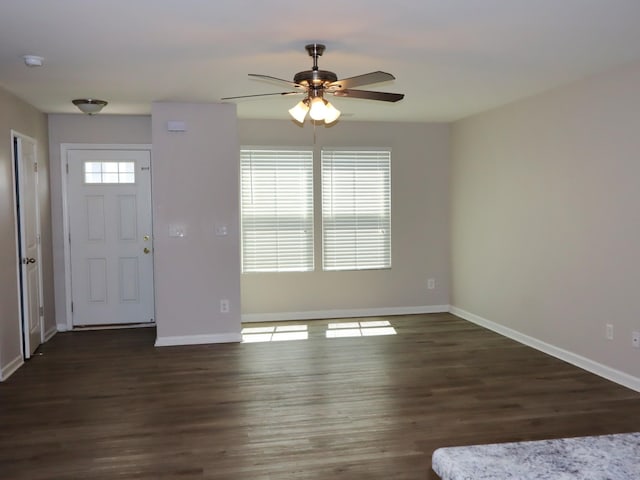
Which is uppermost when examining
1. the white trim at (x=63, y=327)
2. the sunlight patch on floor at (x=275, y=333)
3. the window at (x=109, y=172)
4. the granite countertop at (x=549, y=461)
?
the window at (x=109, y=172)

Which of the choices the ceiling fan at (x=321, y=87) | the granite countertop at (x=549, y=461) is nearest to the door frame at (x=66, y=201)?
the ceiling fan at (x=321, y=87)

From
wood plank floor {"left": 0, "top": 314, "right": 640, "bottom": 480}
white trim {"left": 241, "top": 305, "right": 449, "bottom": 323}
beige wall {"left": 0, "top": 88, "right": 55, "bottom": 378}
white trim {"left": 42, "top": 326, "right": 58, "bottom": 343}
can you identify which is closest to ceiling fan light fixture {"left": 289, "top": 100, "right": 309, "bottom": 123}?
wood plank floor {"left": 0, "top": 314, "right": 640, "bottom": 480}

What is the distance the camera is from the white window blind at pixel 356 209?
6527 millimetres

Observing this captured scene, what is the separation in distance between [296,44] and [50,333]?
437 centimetres

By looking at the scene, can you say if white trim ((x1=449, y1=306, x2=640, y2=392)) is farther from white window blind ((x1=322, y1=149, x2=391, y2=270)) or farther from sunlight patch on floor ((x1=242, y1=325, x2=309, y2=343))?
sunlight patch on floor ((x1=242, y1=325, x2=309, y2=343))

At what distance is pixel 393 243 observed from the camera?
6703 millimetres

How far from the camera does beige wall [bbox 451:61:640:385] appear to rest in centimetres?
402

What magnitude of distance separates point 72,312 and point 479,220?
481cm

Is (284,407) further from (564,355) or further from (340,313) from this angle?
(340,313)

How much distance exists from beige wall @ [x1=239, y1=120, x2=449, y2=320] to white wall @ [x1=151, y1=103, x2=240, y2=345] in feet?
3.20

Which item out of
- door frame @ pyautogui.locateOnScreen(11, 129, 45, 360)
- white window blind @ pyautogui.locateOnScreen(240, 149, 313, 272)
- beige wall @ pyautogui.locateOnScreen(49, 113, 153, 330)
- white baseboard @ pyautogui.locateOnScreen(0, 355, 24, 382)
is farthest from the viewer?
white window blind @ pyautogui.locateOnScreen(240, 149, 313, 272)

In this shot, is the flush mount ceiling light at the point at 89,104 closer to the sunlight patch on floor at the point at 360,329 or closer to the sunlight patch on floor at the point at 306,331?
the sunlight patch on floor at the point at 306,331

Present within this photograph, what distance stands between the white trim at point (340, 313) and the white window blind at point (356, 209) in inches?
21.5

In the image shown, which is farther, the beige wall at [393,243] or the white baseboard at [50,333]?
the beige wall at [393,243]
